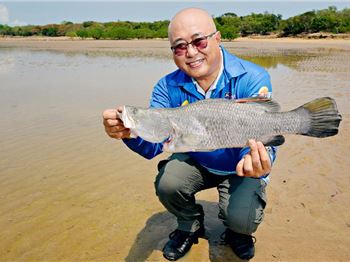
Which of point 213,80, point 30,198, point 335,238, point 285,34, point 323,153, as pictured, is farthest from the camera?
point 285,34

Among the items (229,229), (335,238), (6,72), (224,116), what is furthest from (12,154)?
(6,72)

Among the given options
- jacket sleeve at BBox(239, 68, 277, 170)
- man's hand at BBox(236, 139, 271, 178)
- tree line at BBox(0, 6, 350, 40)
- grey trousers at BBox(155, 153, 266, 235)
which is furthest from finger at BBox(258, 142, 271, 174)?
tree line at BBox(0, 6, 350, 40)

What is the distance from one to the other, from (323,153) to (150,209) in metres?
3.67

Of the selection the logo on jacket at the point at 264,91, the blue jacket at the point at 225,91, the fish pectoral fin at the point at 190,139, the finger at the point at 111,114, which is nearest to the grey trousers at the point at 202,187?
the blue jacket at the point at 225,91

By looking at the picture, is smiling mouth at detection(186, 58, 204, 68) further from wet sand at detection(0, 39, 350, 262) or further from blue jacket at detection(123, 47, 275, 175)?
wet sand at detection(0, 39, 350, 262)

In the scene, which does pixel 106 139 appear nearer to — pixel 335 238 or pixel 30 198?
pixel 30 198

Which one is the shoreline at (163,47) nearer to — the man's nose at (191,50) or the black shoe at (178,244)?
the black shoe at (178,244)

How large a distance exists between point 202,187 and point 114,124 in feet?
4.65

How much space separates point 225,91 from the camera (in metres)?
3.78

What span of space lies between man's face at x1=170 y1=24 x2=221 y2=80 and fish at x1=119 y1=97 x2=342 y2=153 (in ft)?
1.73

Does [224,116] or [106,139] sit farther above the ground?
[224,116]

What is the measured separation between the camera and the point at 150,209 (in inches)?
195

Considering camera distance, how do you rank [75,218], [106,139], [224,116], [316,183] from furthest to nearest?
[106,139], [316,183], [75,218], [224,116]

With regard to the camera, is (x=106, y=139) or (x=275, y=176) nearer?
(x=275, y=176)
